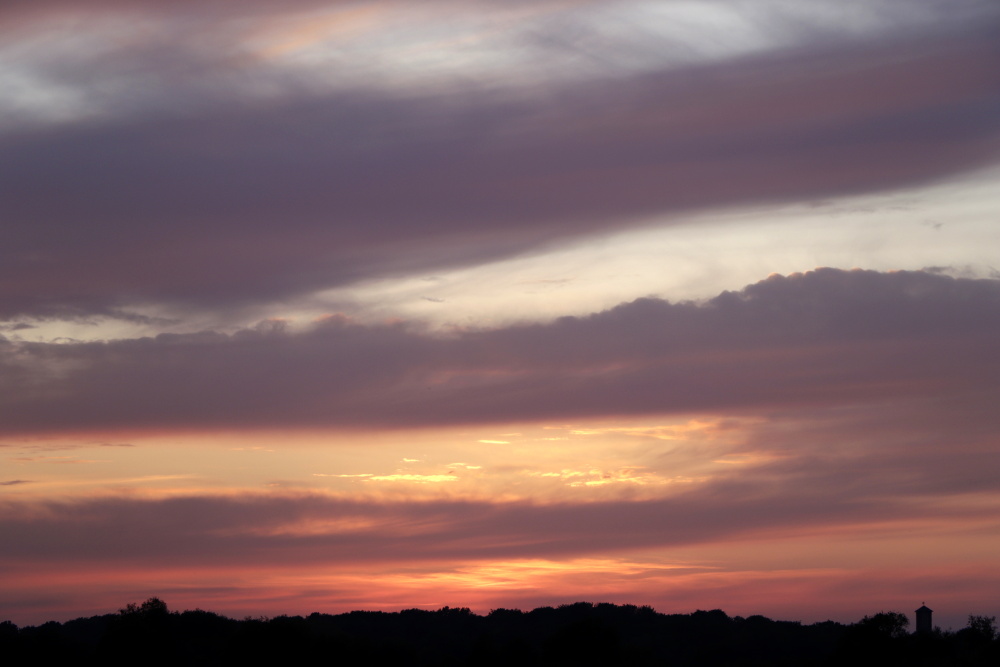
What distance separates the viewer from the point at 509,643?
128 meters

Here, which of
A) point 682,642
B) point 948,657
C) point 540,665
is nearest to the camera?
point 948,657

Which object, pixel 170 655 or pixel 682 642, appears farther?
pixel 682 642

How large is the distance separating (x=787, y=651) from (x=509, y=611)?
52.0 meters

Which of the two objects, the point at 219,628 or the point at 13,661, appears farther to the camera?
the point at 219,628

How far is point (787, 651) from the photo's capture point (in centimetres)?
14550

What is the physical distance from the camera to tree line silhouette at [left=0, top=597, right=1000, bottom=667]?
365 ft

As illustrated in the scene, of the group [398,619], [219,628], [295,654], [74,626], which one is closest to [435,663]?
[295,654]

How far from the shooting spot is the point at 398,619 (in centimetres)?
18075

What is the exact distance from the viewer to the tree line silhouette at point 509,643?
111375 mm

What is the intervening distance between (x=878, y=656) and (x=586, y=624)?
32708 millimetres

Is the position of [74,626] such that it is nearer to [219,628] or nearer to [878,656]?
[219,628]

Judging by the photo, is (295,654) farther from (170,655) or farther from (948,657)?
(948,657)

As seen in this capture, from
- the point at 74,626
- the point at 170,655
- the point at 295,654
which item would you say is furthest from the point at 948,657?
the point at 74,626

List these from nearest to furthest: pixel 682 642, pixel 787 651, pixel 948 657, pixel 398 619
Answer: pixel 948 657, pixel 787 651, pixel 682 642, pixel 398 619
